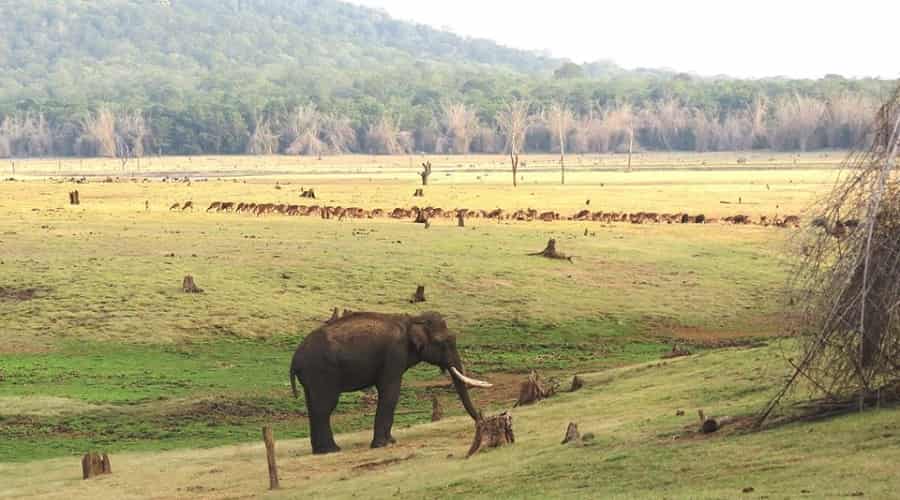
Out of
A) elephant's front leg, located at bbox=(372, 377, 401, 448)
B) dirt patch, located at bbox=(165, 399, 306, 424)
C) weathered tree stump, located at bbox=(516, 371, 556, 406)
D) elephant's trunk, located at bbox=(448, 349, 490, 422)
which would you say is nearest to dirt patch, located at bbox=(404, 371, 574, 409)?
weathered tree stump, located at bbox=(516, 371, 556, 406)

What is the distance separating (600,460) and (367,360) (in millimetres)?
5514

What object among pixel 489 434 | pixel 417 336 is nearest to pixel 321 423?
pixel 417 336

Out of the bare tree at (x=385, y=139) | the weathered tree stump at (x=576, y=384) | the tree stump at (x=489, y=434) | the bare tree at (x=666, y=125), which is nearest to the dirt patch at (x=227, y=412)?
the weathered tree stump at (x=576, y=384)

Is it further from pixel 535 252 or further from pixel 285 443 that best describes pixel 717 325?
pixel 285 443

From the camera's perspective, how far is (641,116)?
649 ft

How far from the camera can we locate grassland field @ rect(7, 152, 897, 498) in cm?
1719

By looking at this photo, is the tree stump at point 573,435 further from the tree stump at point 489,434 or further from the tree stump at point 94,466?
the tree stump at point 94,466

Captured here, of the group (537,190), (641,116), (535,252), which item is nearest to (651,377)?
(535,252)

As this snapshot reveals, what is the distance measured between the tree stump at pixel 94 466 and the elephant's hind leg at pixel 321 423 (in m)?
2.68

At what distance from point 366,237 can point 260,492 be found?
29305 millimetres

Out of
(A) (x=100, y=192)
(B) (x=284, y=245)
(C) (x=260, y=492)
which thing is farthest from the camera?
(A) (x=100, y=192)

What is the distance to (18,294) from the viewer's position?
36.2 metres

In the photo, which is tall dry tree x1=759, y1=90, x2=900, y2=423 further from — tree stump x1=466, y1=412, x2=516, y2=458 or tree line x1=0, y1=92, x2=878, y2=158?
tree line x1=0, y1=92, x2=878, y2=158

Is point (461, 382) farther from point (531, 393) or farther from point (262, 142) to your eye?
point (262, 142)
